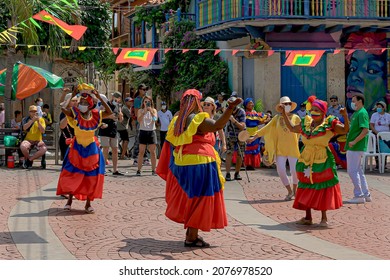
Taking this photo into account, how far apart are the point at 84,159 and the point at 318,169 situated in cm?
321

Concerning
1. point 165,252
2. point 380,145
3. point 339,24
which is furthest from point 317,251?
point 339,24

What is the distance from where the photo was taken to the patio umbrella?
61.4 feet

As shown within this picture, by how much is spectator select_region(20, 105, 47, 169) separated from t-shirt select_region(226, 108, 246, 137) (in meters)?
4.54

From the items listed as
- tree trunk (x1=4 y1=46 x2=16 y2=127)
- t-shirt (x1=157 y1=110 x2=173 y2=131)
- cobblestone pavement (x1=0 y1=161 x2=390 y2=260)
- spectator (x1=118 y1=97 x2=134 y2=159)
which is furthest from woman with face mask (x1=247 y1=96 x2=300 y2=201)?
tree trunk (x1=4 y1=46 x2=16 y2=127)

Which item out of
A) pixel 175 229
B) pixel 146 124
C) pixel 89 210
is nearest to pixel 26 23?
pixel 146 124

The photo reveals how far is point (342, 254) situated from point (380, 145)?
396 inches

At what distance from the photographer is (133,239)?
319 inches

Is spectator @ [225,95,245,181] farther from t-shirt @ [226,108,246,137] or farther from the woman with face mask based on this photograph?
the woman with face mask

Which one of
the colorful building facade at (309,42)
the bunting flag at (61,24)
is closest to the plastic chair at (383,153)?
the colorful building facade at (309,42)

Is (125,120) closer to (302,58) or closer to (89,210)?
(302,58)

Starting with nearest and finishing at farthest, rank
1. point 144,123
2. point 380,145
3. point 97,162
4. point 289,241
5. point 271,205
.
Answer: point 289,241, point 97,162, point 271,205, point 144,123, point 380,145

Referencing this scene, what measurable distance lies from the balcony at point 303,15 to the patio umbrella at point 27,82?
6316 mm

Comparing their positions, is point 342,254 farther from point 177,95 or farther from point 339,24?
point 177,95

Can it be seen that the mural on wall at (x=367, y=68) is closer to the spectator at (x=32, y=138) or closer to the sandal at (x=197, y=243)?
the spectator at (x=32, y=138)
